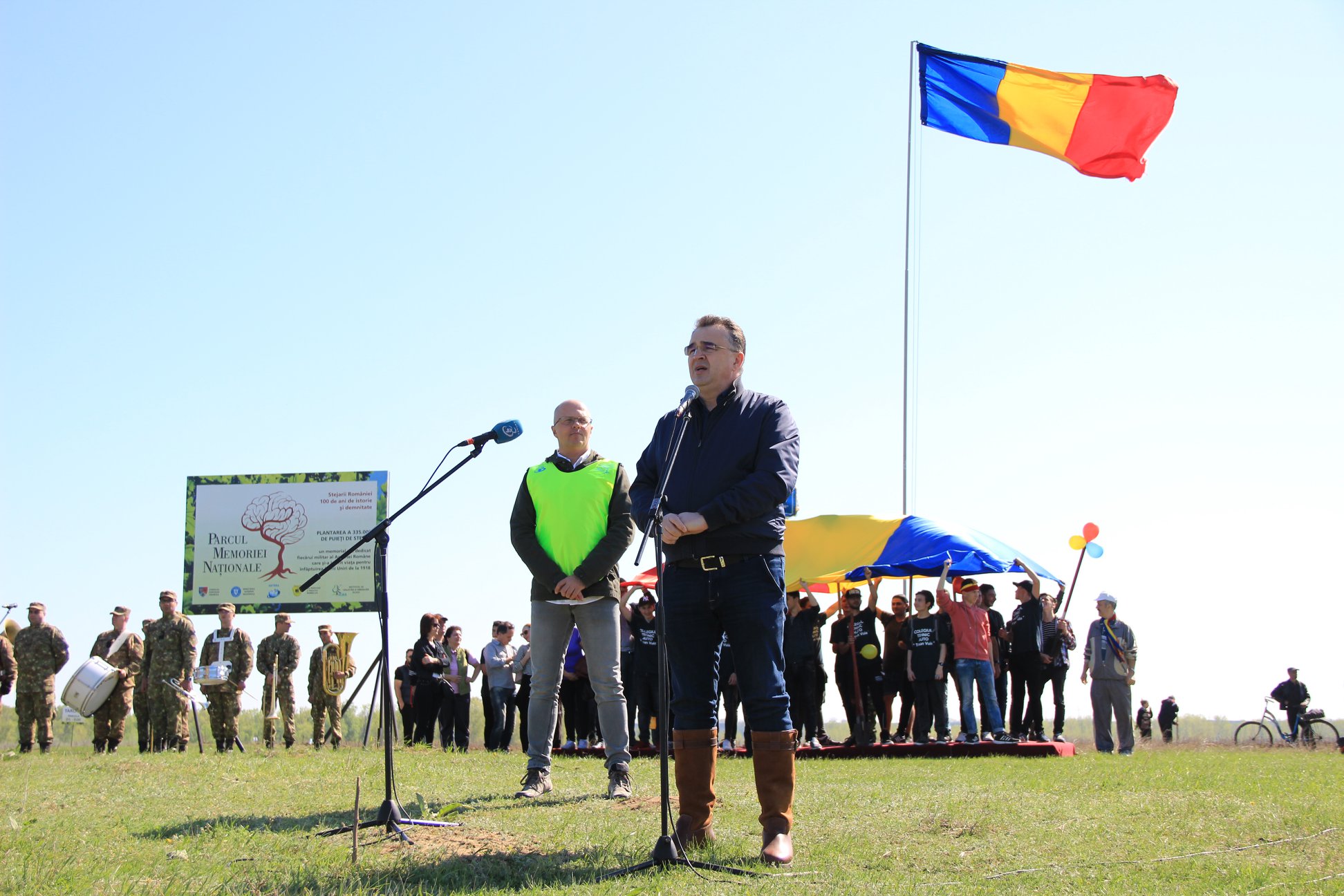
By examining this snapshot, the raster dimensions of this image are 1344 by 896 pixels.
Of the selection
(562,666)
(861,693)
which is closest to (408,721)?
(861,693)

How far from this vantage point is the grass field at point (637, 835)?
4.50 m

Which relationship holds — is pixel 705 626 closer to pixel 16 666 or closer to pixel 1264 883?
pixel 1264 883

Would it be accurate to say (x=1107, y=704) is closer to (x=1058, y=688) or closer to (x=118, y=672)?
(x=1058, y=688)

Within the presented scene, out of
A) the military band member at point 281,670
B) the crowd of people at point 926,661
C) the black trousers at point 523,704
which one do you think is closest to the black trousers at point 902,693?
the crowd of people at point 926,661

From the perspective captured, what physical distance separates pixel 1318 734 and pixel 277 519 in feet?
62.0

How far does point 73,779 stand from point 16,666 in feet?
27.0

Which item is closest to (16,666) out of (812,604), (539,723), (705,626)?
(812,604)

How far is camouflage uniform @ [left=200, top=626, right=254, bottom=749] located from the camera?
14766mm

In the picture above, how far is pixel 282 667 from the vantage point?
16125 mm

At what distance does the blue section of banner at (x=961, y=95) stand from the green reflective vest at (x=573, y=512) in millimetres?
11394

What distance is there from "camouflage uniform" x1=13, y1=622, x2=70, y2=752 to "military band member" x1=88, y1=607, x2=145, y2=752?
583 mm

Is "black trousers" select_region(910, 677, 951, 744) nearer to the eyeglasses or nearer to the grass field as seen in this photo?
the grass field

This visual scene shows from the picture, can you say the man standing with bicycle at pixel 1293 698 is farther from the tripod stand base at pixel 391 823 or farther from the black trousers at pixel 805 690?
the tripod stand base at pixel 391 823

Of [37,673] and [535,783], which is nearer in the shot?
[535,783]
